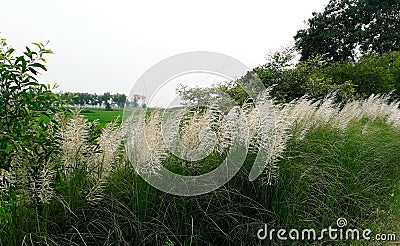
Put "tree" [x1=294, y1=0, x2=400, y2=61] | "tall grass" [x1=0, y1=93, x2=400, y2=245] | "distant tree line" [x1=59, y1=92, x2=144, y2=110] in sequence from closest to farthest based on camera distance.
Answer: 1. "tall grass" [x1=0, y1=93, x2=400, y2=245]
2. "distant tree line" [x1=59, y1=92, x2=144, y2=110]
3. "tree" [x1=294, y1=0, x2=400, y2=61]

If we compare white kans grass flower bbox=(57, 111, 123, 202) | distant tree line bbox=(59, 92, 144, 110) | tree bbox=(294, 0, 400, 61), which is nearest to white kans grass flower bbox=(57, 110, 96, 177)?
white kans grass flower bbox=(57, 111, 123, 202)

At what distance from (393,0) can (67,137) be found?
30.7m

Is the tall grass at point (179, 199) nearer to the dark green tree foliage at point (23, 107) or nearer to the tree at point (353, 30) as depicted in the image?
the dark green tree foliage at point (23, 107)

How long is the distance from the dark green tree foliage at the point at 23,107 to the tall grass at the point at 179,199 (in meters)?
0.17

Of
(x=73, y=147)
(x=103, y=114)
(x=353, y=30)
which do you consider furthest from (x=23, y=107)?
(x=353, y=30)

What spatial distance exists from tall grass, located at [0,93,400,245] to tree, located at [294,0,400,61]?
86.1ft

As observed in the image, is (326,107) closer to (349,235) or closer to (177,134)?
(349,235)

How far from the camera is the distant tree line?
2.95 m

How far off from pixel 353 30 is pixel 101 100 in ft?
92.8

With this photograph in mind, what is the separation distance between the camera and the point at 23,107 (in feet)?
8.38

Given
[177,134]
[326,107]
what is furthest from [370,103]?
[177,134]

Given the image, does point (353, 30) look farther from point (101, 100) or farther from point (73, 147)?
point (73, 147)

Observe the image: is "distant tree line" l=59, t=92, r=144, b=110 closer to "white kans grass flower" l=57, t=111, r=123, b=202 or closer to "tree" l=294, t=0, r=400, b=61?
"white kans grass flower" l=57, t=111, r=123, b=202

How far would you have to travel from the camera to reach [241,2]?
237 inches
